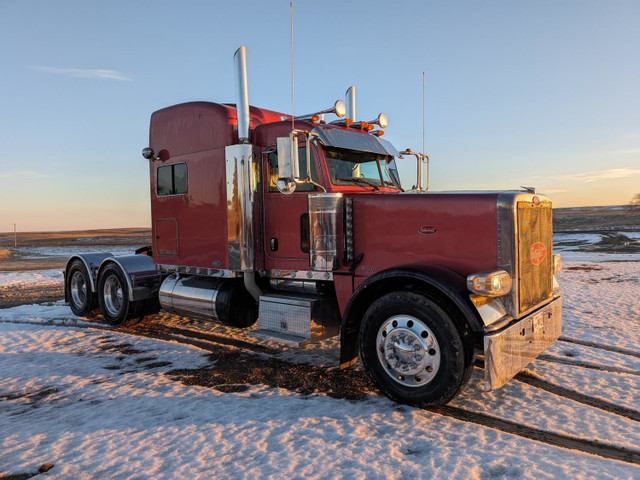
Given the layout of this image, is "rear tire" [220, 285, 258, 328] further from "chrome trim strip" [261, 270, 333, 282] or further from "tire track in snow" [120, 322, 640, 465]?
"chrome trim strip" [261, 270, 333, 282]

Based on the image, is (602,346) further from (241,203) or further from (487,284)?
(241,203)

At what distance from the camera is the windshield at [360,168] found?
5555 millimetres

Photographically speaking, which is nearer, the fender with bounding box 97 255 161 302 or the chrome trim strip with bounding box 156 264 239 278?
the chrome trim strip with bounding box 156 264 239 278

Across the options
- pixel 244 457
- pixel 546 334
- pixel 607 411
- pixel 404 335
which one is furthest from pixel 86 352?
pixel 607 411

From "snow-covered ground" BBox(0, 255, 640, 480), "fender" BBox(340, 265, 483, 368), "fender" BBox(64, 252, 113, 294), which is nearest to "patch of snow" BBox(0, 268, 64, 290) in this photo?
"fender" BBox(64, 252, 113, 294)

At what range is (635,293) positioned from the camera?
1012 cm

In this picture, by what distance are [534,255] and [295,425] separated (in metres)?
2.89

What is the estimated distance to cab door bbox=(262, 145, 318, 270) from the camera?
221 inches

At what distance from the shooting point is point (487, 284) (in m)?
4.04

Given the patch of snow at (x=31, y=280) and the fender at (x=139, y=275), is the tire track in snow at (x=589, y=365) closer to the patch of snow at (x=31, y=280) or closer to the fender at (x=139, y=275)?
the fender at (x=139, y=275)

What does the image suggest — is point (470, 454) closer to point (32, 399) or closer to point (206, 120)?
point (32, 399)

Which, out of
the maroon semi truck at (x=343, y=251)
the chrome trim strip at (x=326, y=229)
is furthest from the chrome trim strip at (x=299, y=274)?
the chrome trim strip at (x=326, y=229)

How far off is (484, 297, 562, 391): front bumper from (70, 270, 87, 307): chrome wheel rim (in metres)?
8.29

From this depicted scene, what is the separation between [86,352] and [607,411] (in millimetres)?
6499
